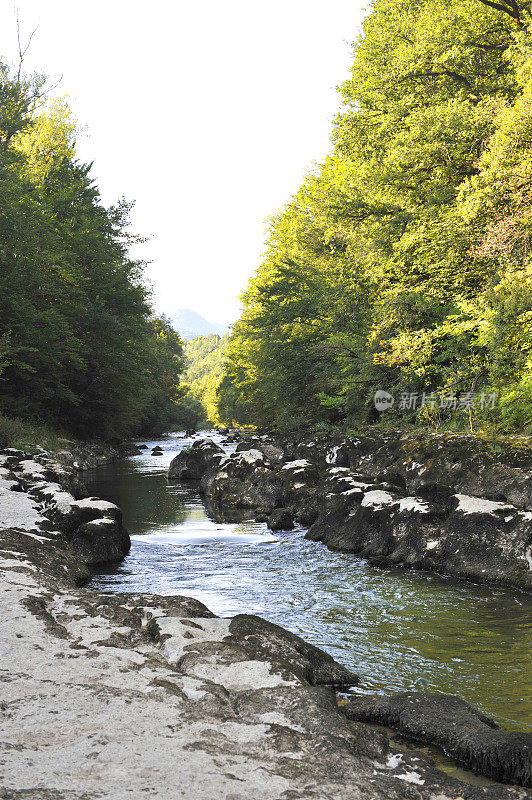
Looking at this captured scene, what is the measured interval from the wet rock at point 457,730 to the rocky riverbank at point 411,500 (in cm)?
402

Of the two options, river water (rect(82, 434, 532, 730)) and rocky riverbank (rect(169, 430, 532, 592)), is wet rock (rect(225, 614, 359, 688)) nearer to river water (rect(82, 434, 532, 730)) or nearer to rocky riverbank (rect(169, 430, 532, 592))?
river water (rect(82, 434, 532, 730))

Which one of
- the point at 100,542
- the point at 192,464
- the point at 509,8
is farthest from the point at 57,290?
the point at 509,8

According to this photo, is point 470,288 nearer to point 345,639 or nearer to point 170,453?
point 345,639

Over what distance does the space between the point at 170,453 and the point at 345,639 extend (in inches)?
1138

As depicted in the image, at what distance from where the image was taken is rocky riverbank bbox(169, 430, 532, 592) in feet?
25.9

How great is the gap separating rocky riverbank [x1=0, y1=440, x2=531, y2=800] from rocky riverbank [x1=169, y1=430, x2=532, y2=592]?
3.92m

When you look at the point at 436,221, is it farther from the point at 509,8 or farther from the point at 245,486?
the point at 245,486

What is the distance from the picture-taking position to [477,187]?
1355 cm

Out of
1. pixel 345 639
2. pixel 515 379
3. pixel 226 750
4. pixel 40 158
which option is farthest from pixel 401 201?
pixel 40 158

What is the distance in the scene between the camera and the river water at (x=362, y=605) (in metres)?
4.96

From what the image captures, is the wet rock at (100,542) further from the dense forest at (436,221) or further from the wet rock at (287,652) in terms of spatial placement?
the dense forest at (436,221)

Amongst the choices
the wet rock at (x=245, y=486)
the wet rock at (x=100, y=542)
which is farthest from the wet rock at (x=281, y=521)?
the wet rock at (x=100, y=542)

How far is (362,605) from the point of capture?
693 cm

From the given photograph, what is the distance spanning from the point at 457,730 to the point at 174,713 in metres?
1.77
